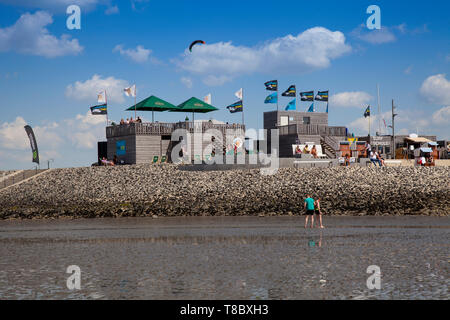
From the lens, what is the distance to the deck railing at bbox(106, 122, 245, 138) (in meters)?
51.0

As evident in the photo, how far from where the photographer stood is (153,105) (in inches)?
1988

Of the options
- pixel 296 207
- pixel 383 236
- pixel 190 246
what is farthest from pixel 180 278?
pixel 296 207

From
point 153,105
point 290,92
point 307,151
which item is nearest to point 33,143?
point 153,105

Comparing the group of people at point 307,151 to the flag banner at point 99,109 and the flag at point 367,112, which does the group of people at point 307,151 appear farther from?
the flag banner at point 99,109

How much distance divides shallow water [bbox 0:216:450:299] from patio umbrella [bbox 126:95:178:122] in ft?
82.5

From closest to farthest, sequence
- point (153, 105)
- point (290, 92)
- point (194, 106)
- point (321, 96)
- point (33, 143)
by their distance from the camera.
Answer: point (153, 105), point (194, 106), point (33, 143), point (290, 92), point (321, 96)

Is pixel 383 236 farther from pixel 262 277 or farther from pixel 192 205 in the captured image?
pixel 192 205

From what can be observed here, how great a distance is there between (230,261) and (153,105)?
3691 centimetres

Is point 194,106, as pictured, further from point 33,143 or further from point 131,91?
point 33,143

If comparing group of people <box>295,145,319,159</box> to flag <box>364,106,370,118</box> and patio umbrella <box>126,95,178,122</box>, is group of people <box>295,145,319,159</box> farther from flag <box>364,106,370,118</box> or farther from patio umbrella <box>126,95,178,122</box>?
flag <box>364,106,370,118</box>

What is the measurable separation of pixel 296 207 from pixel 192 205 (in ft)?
22.4

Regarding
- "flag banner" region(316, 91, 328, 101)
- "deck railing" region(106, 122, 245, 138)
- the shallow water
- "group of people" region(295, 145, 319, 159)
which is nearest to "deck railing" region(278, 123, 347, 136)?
"group of people" region(295, 145, 319, 159)
